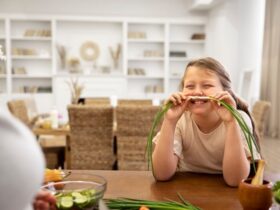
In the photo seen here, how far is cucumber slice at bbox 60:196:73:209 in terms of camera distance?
33.2 inches

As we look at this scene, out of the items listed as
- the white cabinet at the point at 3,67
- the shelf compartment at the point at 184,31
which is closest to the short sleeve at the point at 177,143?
the shelf compartment at the point at 184,31

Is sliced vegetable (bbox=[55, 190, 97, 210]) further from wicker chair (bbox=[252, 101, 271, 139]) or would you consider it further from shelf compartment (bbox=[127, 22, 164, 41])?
shelf compartment (bbox=[127, 22, 164, 41])

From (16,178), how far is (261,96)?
6449mm

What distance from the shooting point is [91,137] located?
10.8ft

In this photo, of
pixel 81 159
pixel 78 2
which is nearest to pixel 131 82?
pixel 78 2

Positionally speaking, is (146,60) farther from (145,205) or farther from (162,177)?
(145,205)

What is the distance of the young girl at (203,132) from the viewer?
4.28ft

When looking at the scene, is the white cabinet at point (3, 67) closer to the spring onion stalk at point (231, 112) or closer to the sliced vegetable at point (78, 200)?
the spring onion stalk at point (231, 112)

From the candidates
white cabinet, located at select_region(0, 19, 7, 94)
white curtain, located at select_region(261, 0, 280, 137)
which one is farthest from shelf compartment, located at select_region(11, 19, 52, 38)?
white curtain, located at select_region(261, 0, 280, 137)

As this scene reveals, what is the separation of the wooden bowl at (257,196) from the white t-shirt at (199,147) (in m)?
0.51

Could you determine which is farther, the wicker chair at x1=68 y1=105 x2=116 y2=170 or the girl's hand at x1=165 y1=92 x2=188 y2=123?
the wicker chair at x1=68 y1=105 x2=116 y2=170

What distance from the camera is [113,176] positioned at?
1334 millimetres

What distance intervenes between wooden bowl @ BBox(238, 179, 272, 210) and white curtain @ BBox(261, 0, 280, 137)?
5.51 meters

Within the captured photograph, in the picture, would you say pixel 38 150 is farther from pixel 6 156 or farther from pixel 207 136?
pixel 207 136
